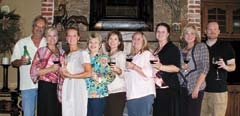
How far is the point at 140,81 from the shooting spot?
13.9ft

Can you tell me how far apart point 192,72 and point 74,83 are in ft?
4.23

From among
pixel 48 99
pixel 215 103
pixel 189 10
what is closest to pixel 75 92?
pixel 48 99

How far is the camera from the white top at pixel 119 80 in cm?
426

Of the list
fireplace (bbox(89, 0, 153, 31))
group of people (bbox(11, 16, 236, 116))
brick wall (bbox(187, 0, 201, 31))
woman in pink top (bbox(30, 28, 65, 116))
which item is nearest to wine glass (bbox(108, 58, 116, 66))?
group of people (bbox(11, 16, 236, 116))

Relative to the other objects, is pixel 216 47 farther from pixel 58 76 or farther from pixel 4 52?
pixel 4 52

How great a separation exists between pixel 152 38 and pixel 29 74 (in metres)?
2.64

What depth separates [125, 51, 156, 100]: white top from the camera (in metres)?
4.20

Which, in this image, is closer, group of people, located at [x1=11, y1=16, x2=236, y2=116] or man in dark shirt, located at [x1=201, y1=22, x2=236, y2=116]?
group of people, located at [x1=11, y1=16, x2=236, y2=116]

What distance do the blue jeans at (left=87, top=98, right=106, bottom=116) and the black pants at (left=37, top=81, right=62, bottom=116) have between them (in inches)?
13.7

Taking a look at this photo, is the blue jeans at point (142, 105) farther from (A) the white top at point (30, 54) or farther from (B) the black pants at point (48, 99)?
(A) the white top at point (30, 54)

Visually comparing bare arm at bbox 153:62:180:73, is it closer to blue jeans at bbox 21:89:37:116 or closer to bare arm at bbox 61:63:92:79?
bare arm at bbox 61:63:92:79

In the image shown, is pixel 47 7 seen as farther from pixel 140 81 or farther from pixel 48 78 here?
pixel 140 81

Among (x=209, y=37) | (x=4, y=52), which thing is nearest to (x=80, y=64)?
(x=209, y=37)

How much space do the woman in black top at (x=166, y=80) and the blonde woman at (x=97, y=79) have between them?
0.53 m
